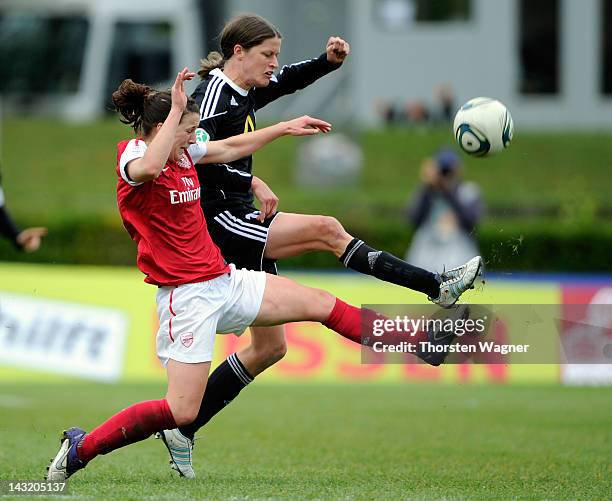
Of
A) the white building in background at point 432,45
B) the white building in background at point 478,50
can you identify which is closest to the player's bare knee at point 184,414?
the white building in background at point 432,45

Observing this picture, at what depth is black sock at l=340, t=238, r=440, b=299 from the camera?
275 inches

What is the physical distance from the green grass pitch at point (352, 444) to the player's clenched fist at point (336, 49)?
8.48 ft

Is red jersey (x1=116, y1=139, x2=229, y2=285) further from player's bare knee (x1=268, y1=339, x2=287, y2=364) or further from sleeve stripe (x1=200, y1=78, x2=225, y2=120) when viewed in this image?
player's bare knee (x1=268, y1=339, x2=287, y2=364)

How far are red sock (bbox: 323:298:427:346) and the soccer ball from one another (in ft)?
4.18

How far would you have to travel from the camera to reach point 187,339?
20.9 feet

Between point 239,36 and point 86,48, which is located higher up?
point 239,36

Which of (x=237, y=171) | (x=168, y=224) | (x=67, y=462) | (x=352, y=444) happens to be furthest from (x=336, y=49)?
(x=352, y=444)

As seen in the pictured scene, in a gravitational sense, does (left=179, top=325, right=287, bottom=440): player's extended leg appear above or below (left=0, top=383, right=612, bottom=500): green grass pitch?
above

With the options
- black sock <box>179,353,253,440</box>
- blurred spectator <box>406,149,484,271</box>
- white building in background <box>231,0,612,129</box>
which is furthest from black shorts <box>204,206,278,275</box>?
white building in background <box>231,0,612,129</box>

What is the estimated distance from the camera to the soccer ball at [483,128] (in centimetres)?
727

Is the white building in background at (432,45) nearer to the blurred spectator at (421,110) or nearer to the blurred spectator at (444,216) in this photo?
the blurred spectator at (421,110)

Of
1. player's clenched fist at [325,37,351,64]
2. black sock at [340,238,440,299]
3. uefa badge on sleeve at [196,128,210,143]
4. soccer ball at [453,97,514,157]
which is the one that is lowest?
black sock at [340,238,440,299]

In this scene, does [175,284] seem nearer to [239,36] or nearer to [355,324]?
[355,324]

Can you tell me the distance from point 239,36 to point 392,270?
1.65 metres
